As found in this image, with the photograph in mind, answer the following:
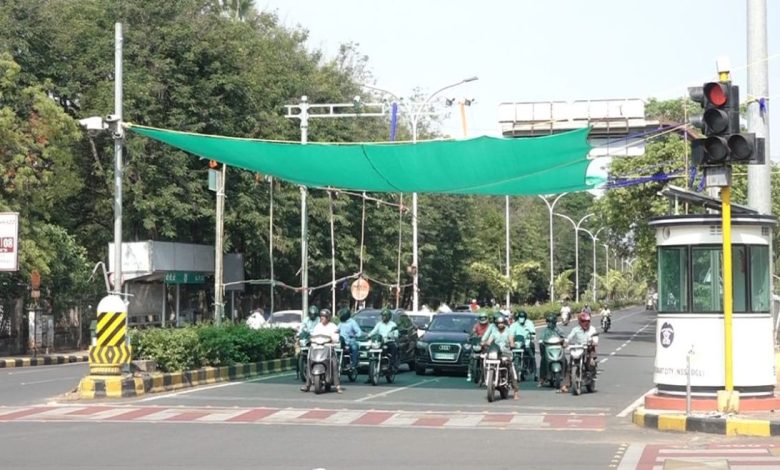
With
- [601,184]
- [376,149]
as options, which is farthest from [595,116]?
[376,149]

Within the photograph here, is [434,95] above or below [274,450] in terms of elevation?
above

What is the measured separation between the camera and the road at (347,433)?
12852 millimetres

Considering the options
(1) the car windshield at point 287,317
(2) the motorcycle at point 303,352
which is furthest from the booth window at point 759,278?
(1) the car windshield at point 287,317

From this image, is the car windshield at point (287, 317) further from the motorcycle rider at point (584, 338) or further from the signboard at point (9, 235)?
the motorcycle rider at point (584, 338)

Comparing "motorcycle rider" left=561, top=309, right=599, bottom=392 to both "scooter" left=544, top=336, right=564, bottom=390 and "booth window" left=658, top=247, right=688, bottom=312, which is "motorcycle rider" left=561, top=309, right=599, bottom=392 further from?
"booth window" left=658, top=247, right=688, bottom=312

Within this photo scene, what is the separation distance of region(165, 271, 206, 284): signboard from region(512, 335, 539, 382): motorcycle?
19672 mm

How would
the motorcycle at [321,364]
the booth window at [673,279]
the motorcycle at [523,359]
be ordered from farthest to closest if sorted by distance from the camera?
the motorcycle at [523,359]
the motorcycle at [321,364]
the booth window at [673,279]

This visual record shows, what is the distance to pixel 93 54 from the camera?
4428cm

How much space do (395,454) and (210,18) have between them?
36006 mm

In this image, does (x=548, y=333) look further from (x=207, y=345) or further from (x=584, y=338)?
(x=207, y=345)

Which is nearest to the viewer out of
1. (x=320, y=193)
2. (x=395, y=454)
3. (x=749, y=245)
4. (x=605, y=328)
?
(x=395, y=454)

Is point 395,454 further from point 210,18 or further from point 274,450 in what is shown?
Answer: point 210,18

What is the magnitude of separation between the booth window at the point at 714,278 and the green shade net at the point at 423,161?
2667 millimetres

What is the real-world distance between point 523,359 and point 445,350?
7.87ft
